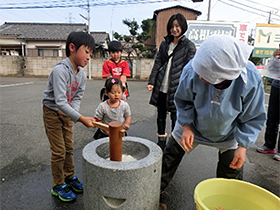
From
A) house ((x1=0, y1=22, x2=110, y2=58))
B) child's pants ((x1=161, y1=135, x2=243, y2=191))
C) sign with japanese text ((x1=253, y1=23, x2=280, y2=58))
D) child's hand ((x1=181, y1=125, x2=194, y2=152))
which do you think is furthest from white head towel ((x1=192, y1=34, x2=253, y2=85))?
house ((x1=0, y1=22, x2=110, y2=58))

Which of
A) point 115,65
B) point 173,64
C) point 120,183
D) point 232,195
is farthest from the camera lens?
point 115,65

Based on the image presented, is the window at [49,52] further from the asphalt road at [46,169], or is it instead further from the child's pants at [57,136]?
the child's pants at [57,136]

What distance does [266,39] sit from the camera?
436 inches

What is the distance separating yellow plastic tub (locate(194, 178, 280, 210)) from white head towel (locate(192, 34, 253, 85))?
0.74 metres

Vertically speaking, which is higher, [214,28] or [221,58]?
[214,28]

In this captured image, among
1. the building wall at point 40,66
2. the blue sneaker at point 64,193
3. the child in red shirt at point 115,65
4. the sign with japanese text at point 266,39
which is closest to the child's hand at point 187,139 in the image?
the blue sneaker at point 64,193

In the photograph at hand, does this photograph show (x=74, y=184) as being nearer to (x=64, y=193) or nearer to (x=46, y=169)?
(x=64, y=193)

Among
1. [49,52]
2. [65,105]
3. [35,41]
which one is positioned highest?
[35,41]

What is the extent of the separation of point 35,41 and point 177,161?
22222mm

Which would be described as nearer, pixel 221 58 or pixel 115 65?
pixel 221 58

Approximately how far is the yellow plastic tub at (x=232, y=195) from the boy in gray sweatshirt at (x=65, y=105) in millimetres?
1069

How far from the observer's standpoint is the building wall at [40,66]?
17.7m

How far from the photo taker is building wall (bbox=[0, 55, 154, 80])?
58.2ft

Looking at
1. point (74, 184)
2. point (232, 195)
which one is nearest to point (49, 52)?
point (74, 184)
